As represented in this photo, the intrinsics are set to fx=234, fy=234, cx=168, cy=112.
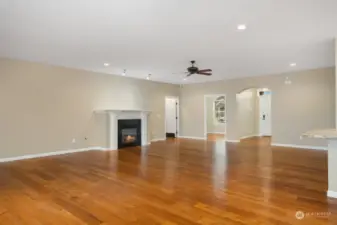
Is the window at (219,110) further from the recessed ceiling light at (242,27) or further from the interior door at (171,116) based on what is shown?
the recessed ceiling light at (242,27)

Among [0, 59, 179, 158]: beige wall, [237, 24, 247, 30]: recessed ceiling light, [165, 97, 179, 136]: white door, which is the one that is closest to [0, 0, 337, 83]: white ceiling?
[237, 24, 247, 30]: recessed ceiling light

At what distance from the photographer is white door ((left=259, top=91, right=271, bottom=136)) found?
39.2ft

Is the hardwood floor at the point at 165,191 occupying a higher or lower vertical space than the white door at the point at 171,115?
lower

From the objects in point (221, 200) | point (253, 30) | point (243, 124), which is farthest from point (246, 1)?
point (243, 124)

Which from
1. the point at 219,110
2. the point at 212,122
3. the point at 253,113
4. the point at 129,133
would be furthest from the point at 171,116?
the point at 253,113

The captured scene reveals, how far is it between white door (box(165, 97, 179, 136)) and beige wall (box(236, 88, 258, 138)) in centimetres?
291

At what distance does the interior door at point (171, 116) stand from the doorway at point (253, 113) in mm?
2981

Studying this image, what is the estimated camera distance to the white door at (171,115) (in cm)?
1123

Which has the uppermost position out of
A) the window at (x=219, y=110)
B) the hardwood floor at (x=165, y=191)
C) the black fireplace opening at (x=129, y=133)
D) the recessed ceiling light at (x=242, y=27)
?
the recessed ceiling light at (x=242, y=27)

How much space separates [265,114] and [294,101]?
4.11 metres

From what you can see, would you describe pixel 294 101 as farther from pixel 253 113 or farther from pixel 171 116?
pixel 171 116

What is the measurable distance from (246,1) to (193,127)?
8.16 meters

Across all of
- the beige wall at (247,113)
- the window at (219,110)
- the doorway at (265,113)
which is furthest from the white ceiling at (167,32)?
the window at (219,110)

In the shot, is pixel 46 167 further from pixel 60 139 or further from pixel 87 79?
pixel 87 79
